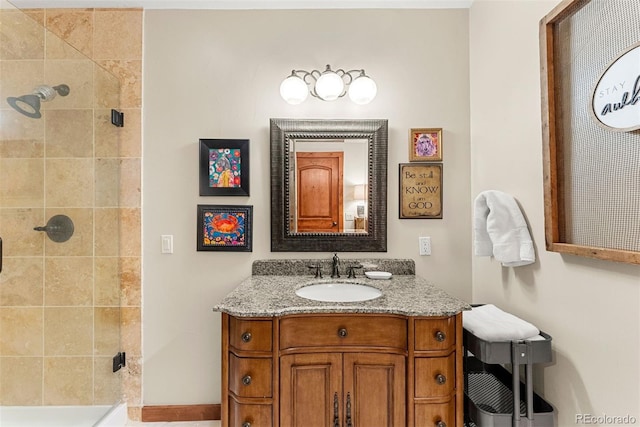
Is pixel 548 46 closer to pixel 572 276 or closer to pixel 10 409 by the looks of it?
pixel 572 276

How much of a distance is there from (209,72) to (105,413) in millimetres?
2034

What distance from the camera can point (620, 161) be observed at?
3.43 feet

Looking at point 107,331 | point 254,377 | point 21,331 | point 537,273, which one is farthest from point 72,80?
point 537,273

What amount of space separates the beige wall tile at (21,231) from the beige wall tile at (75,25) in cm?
104

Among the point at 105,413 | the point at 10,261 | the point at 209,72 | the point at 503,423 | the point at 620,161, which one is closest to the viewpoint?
the point at 620,161

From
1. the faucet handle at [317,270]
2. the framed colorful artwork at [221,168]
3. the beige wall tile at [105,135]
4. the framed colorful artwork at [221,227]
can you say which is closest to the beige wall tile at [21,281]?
the beige wall tile at [105,135]

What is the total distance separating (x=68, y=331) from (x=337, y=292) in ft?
4.70

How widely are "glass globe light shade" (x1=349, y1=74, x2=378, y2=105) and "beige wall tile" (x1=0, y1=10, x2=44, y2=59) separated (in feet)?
5.02

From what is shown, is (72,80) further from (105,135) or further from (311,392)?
(311,392)

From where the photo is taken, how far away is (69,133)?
5.71ft

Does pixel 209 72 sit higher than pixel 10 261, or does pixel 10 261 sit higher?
pixel 209 72

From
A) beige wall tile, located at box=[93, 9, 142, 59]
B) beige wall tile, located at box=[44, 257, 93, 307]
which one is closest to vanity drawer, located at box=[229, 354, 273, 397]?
beige wall tile, located at box=[44, 257, 93, 307]

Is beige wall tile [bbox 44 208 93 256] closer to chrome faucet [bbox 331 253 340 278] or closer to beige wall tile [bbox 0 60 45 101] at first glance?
beige wall tile [bbox 0 60 45 101]

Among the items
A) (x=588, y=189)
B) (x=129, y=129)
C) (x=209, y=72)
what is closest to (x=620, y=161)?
(x=588, y=189)
